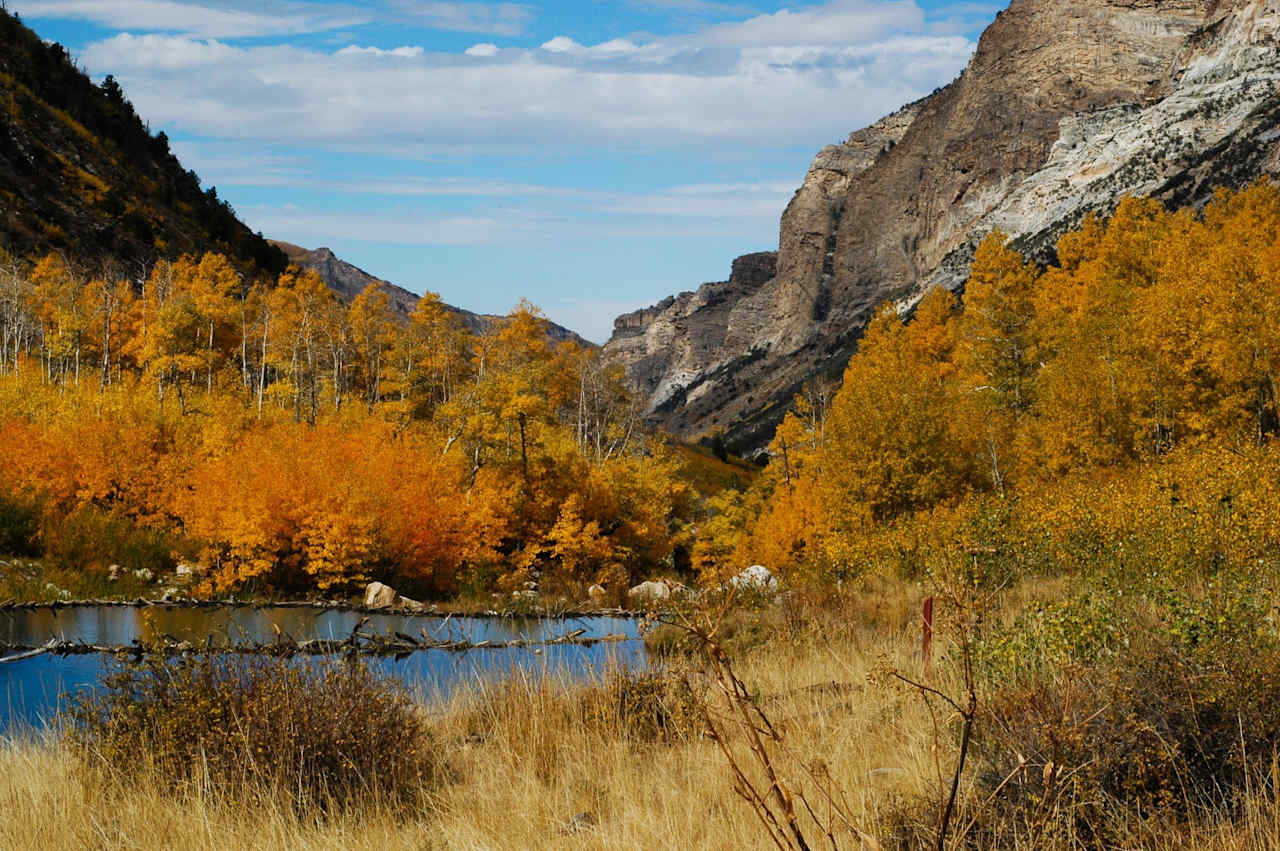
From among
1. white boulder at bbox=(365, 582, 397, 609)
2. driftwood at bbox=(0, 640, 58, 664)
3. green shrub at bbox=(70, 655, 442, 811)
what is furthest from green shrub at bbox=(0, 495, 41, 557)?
green shrub at bbox=(70, 655, 442, 811)

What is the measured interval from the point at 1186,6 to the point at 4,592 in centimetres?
16720

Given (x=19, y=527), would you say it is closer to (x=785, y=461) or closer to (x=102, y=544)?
(x=102, y=544)

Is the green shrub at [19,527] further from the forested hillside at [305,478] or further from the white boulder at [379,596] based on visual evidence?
the white boulder at [379,596]

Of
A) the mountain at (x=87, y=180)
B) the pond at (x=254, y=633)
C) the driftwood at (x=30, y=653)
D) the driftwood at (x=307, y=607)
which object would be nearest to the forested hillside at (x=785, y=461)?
the driftwood at (x=307, y=607)

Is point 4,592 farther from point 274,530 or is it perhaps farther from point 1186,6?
point 1186,6

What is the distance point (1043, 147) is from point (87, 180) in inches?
5244

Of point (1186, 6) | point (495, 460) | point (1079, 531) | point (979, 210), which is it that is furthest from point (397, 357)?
point (1186, 6)

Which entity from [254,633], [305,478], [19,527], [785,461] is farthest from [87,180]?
[254,633]

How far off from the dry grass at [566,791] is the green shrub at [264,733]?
186 millimetres

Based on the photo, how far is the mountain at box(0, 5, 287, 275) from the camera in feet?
210

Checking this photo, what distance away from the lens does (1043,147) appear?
147250mm

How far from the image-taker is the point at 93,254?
64125mm

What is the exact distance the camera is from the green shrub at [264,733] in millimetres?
5895

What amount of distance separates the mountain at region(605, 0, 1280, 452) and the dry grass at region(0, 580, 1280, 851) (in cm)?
6634
